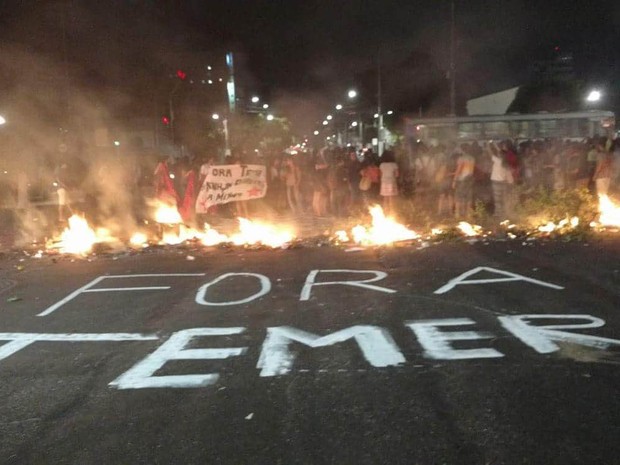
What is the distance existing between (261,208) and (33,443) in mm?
11899

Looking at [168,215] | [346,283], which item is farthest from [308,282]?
[168,215]

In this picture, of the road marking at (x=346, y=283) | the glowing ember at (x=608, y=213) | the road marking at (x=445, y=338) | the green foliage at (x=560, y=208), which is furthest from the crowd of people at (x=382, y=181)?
the road marking at (x=445, y=338)

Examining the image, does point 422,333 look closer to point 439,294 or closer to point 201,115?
point 439,294

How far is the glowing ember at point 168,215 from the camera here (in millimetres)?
13141

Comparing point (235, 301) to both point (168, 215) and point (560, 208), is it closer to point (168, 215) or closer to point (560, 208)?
point (168, 215)

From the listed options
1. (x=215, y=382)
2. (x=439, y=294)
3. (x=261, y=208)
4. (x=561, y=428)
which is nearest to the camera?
(x=561, y=428)

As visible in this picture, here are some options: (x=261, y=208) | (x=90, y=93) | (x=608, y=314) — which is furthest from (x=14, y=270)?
(x=90, y=93)

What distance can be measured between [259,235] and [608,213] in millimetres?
6158

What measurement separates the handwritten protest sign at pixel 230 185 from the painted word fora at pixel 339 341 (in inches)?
283

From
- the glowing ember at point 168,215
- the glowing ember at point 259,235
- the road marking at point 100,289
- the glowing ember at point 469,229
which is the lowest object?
the road marking at point 100,289

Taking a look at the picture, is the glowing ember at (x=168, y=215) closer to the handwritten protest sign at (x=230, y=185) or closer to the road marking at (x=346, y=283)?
the handwritten protest sign at (x=230, y=185)

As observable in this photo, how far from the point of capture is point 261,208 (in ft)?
52.4

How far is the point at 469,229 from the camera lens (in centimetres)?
1256

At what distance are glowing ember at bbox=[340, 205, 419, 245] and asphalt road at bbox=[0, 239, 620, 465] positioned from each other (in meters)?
2.30
